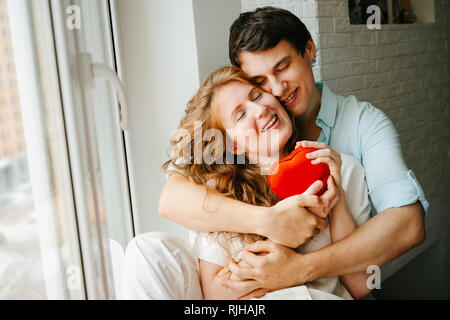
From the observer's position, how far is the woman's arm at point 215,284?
3.60 ft

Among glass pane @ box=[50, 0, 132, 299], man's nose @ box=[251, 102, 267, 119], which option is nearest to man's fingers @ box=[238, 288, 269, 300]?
glass pane @ box=[50, 0, 132, 299]

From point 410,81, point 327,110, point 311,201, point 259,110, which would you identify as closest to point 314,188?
point 311,201

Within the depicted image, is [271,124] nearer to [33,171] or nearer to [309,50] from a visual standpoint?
[309,50]

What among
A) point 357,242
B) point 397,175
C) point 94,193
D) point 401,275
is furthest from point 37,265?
point 401,275

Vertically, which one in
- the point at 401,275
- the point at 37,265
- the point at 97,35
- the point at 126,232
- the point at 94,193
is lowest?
the point at 401,275

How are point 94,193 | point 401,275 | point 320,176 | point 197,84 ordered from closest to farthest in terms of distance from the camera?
point 94,193 → point 320,176 → point 197,84 → point 401,275

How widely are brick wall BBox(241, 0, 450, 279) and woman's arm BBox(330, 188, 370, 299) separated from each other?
2.27 ft

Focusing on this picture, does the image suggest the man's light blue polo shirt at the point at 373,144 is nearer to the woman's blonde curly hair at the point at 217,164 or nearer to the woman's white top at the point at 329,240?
the woman's white top at the point at 329,240

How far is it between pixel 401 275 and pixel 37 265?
1487 millimetres

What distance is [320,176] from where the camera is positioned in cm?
104

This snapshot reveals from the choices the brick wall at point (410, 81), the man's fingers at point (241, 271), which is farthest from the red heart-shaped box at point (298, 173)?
the brick wall at point (410, 81)

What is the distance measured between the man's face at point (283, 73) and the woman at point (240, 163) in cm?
6

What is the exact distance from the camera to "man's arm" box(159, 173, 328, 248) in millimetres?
1052
